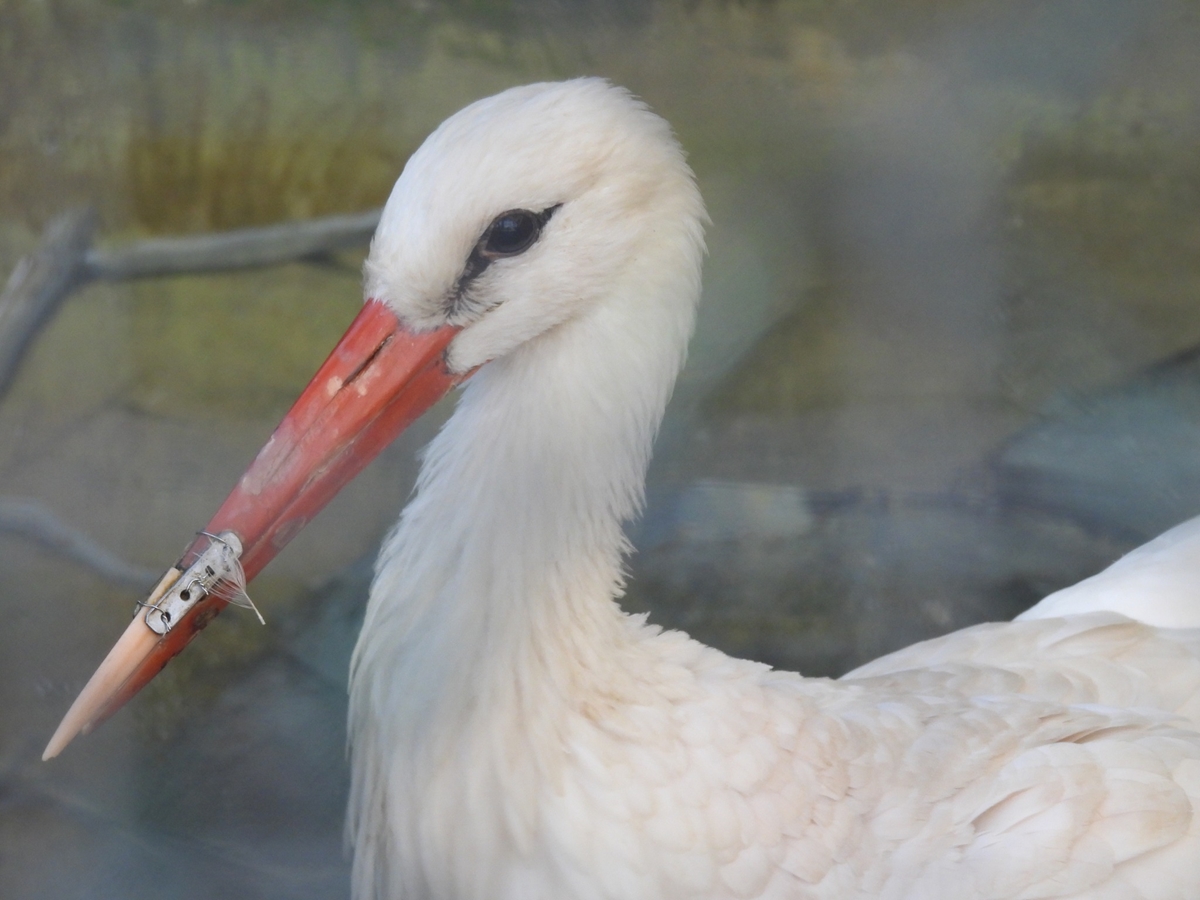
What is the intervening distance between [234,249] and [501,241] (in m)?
1.05

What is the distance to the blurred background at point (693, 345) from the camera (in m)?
1.61

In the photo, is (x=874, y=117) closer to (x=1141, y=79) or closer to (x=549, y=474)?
(x=1141, y=79)

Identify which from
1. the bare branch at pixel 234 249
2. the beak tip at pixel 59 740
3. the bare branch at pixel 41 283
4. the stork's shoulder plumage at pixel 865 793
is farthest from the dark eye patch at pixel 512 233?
the bare branch at pixel 41 283

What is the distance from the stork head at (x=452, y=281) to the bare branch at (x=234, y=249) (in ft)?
3.20

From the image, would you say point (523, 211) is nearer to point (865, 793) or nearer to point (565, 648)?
point (565, 648)

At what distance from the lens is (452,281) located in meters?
0.83

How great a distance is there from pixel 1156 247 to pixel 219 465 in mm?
1534

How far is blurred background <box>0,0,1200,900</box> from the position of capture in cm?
161

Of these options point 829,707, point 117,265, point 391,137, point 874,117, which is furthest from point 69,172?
point 829,707

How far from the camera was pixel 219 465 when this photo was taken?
174 cm

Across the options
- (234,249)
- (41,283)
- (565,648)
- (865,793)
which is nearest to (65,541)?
(41,283)

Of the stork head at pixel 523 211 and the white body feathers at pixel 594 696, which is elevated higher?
the stork head at pixel 523 211

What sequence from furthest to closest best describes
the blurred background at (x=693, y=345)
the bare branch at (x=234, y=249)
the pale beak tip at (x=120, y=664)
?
the bare branch at (x=234, y=249) < the blurred background at (x=693, y=345) < the pale beak tip at (x=120, y=664)

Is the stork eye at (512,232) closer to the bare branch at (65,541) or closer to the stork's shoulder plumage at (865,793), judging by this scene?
the stork's shoulder plumage at (865,793)
